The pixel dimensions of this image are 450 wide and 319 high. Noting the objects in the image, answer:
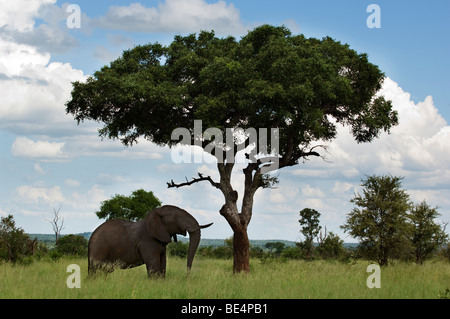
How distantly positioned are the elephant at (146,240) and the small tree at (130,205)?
82.6 ft

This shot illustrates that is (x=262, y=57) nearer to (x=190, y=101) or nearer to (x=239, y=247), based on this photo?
(x=190, y=101)

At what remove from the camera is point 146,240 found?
18781 mm

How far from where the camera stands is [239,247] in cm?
2508

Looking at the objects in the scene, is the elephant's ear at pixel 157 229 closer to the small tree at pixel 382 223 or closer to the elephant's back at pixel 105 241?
the elephant's back at pixel 105 241

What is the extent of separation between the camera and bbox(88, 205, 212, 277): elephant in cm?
1872

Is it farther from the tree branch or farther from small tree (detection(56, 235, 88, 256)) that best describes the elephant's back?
small tree (detection(56, 235, 88, 256))

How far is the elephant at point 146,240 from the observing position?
18.7m

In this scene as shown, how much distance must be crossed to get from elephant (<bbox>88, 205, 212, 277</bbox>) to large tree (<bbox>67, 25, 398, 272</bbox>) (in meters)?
5.88

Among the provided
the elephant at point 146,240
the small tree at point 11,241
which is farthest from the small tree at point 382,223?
the small tree at point 11,241

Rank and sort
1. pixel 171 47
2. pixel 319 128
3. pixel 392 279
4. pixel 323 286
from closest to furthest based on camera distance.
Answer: pixel 323 286, pixel 392 279, pixel 319 128, pixel 171 47

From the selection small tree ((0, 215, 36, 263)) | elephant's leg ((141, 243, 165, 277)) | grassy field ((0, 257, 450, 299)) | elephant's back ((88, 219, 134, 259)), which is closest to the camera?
grassy field ((0, 257, 450, 299))

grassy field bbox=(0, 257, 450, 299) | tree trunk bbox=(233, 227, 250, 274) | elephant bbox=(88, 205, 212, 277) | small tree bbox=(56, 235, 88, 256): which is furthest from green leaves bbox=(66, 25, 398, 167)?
small tree bbox=(56, 235, 88, 256)

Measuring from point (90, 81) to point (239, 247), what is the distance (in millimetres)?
10580
